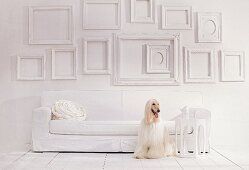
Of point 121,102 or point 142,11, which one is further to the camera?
point 142,11

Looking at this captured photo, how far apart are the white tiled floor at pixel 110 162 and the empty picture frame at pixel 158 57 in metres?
1.46

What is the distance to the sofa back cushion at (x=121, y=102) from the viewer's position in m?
5.96

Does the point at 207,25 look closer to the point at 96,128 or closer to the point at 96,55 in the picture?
the point at 96,55

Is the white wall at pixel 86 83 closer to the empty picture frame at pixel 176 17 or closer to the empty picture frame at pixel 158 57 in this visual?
the empty picture frame at pixel 176 17

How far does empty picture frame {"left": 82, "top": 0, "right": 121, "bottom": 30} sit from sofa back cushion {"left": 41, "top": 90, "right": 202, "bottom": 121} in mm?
944

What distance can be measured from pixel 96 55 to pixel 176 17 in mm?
1221

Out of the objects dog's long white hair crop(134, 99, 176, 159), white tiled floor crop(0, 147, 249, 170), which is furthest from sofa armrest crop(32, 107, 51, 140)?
dog's long white hair crop(134, 99, 176, 159)

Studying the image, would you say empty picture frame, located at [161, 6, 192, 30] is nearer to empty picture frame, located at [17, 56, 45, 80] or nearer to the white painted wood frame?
the white painted wood frame

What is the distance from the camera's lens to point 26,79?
6.12 meters

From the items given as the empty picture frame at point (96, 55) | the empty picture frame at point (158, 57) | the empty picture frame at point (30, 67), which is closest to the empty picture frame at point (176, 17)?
the empty picture frame at point (158, 57)

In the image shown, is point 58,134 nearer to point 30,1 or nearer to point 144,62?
point 144,62

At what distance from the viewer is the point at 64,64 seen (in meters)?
6.16

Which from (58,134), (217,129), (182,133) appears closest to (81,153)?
(58,134)

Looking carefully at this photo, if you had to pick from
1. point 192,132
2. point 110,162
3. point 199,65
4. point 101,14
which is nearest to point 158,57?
point 199,65
